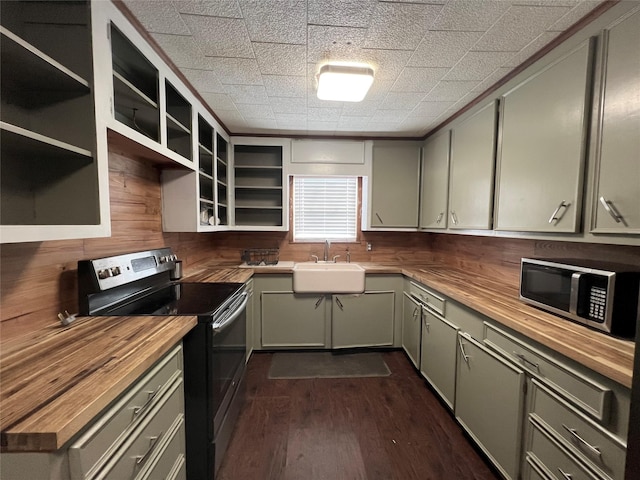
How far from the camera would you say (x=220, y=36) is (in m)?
1.39

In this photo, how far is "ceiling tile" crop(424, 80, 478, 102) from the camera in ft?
6.10

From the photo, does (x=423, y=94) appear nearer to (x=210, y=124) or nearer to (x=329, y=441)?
(x=210, y=124)

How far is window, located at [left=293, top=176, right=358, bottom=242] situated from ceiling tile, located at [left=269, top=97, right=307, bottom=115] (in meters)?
1.00

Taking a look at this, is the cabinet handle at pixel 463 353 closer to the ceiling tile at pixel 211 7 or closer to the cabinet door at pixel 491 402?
the cabinet door at pixel 491 402

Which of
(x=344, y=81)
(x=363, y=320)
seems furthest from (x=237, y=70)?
(x=363, y=320)

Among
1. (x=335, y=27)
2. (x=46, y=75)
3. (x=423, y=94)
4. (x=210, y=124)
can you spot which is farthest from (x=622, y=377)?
(x=210, y=124)

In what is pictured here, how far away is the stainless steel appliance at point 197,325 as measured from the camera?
128cm

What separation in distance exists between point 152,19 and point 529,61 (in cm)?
203

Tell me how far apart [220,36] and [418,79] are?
4.08 ft

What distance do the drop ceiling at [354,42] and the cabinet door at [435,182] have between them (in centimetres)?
46

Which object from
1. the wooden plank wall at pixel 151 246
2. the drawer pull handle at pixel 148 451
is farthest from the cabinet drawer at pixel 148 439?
the wooden plank wall at pixel 151 246

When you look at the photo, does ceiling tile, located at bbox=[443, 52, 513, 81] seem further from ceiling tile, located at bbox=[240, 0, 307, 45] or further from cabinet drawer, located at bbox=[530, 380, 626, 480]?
cabinet drawer, located at bbox=[530, 380, 626, 480]

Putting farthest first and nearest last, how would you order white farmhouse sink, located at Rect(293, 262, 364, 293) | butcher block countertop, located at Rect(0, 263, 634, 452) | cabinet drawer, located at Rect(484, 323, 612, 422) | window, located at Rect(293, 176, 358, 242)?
window, located at Rect(293, 176, 358, 242) → white farmhouse sink, located at Rect(293, 262, 364, 293) → cabinet drawer, located at Rect(484, 323, 612, 422) → butcher block countertop, located at Rect(0, 263, 634, 452)

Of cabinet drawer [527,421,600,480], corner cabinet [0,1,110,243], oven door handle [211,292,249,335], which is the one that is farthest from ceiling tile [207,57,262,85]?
cabinet drawer [527,421,600,480]
